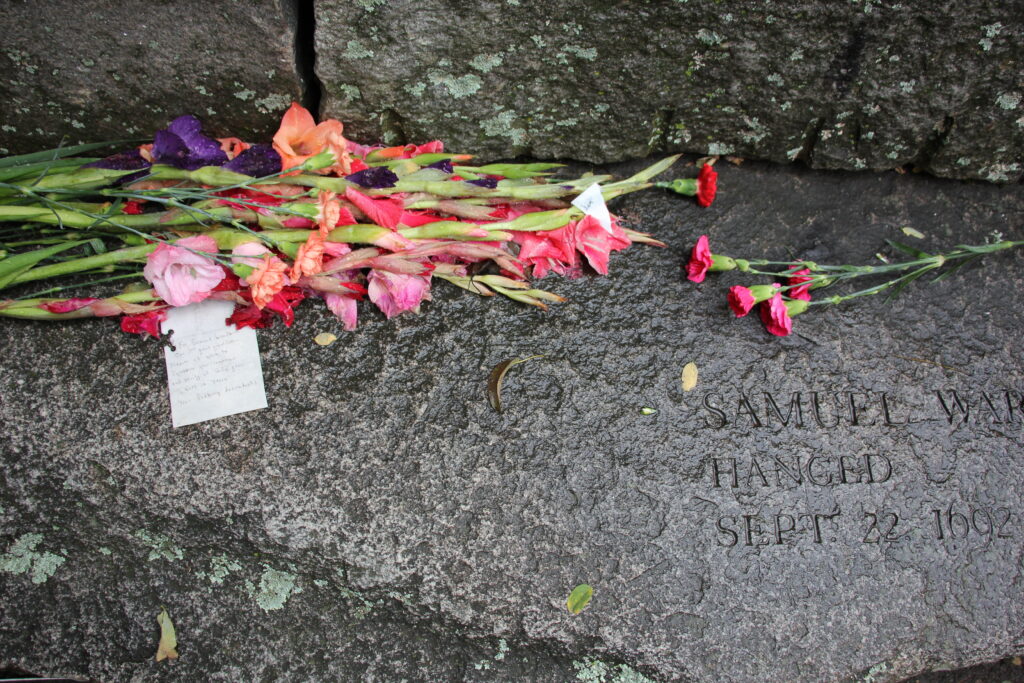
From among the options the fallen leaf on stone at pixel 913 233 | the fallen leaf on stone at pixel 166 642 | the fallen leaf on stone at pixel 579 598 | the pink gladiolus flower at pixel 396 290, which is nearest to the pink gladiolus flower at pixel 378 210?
the pink gladiolus flower at pixel 396 290

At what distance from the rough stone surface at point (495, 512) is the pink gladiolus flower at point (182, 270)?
0.17 meters

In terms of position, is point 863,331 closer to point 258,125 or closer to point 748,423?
point 748,423

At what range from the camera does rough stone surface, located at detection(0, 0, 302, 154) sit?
58.1 inches

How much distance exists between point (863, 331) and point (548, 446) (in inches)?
31.1

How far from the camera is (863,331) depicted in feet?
5.30

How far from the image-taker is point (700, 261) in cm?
160

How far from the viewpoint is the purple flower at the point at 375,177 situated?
1477 millimetres

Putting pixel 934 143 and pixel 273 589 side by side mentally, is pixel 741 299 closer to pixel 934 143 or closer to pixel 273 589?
pixel 934 143

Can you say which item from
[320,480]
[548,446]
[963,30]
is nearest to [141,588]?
[320,480]

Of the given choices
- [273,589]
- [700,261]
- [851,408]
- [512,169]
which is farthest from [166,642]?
[851,408]

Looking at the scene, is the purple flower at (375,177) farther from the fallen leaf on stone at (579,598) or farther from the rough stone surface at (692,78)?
the fallen leaf on stone at (579,598)

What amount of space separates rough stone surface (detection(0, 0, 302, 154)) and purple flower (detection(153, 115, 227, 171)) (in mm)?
132

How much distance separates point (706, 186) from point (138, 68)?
133 cm

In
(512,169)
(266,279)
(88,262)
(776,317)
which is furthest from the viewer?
(512,169)
